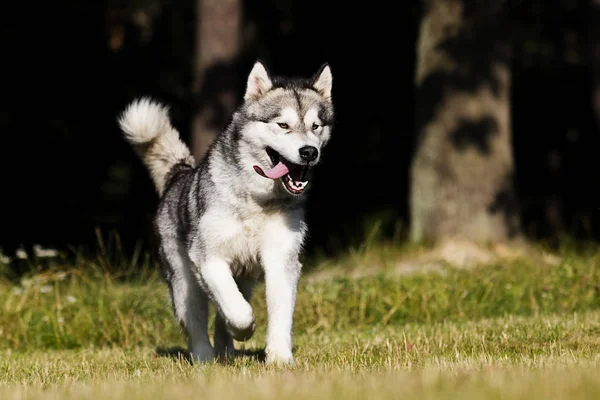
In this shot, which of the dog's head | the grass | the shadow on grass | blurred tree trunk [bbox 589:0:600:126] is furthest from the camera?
blurred tree trunk [bbox 589:0:600:126]

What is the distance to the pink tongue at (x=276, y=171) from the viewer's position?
598 centimetres

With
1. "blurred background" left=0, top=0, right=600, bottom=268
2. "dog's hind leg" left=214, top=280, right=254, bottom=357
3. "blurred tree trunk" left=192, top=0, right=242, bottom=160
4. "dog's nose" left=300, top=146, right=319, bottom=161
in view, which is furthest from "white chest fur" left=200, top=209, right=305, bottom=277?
"blurred background" left=0, top=0, right=600, bottom=268

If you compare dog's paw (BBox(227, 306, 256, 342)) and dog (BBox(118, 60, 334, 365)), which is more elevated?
dog (BBox(118, 60, 334, 365))

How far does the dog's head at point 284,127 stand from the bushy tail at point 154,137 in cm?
127

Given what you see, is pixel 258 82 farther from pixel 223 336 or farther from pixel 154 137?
pixel 223 336

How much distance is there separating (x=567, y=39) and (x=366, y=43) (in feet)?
13.9

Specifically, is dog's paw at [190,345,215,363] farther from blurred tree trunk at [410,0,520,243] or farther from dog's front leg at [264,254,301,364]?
blurred tree trunk at [410,0,520,243]

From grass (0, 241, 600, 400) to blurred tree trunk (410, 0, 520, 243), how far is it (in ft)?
3.07

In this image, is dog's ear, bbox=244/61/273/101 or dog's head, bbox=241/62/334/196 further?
dog's ear, bbox=244/61/273/101

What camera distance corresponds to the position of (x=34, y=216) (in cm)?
2034

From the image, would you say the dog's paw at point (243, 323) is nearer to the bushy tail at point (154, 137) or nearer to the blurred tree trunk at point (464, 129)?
the bushy tail at point (154, 137)

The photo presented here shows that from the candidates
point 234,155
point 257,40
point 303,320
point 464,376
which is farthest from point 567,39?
point 464,376

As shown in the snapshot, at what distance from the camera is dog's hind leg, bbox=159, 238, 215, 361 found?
686 centimetres

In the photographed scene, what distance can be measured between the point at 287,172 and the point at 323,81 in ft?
3.18
